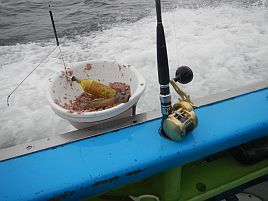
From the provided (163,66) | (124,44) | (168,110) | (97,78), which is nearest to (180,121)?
(168,110)

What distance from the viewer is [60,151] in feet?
4.03

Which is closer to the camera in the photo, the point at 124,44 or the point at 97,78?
the point at 97,78

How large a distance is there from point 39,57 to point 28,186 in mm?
2675

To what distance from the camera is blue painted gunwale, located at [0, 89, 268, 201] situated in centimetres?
108

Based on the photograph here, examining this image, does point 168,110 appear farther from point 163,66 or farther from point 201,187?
point 201,187

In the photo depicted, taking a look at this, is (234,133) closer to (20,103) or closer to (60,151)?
(60,151)

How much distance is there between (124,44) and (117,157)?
Answer: 8.81 ft

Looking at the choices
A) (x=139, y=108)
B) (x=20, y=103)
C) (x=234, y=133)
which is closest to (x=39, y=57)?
(x=20, y=103)

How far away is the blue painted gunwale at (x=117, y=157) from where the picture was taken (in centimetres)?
108

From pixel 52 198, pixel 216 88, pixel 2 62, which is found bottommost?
pixel 216 88

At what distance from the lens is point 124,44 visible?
3.67 metres

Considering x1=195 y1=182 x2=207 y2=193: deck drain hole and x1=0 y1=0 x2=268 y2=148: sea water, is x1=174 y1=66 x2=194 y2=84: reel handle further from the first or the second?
x1=0 y1=0 x2=268 y2=148: sea water

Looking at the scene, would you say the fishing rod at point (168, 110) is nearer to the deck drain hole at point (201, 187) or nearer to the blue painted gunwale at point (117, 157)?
the blue painted gunwale at point (117, 157)

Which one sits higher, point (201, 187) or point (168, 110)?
point (168, 110)
